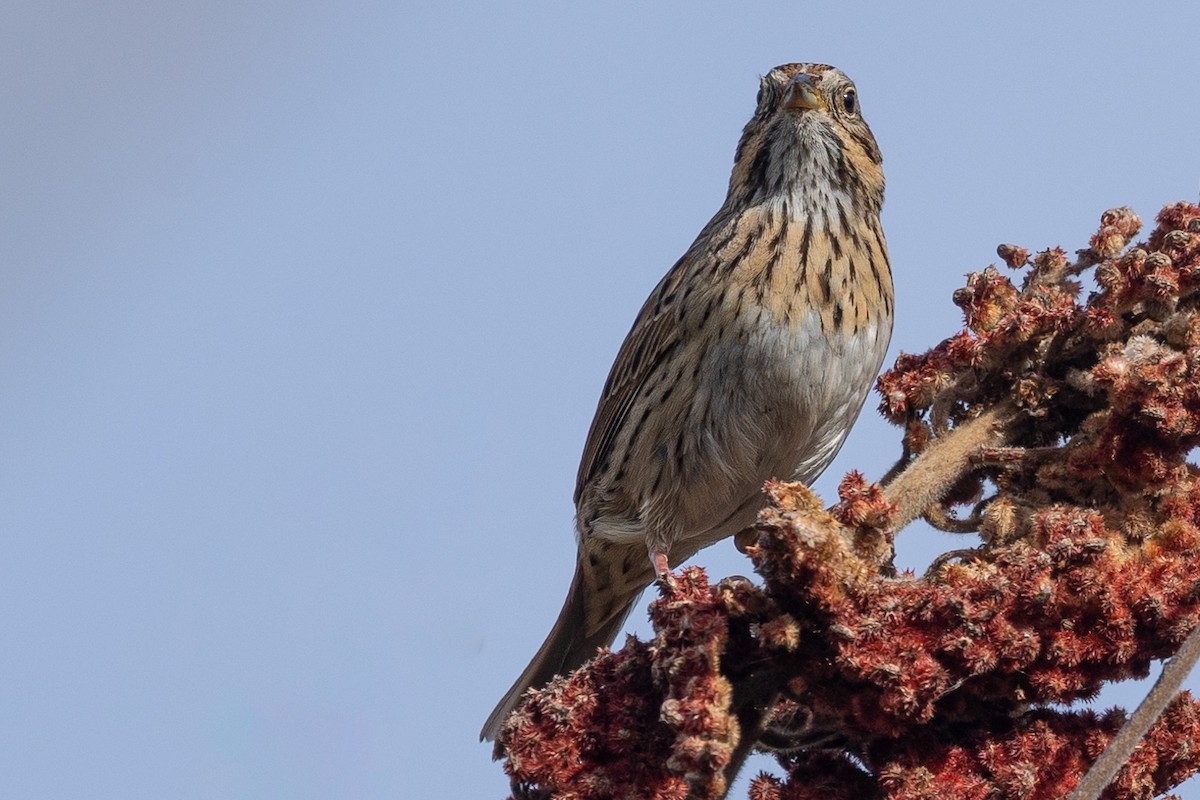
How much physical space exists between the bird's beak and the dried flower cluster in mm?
2404

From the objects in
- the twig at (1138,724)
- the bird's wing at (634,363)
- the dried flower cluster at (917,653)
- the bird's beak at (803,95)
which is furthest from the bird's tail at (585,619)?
the twig at (1138,724)

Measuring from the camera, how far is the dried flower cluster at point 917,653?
3.27 m

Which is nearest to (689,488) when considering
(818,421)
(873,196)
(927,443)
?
(818,421)

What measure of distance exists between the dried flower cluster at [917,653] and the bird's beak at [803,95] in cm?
240

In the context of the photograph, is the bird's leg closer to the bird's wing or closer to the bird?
the bird

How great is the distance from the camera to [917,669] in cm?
323

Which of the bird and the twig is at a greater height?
the bird

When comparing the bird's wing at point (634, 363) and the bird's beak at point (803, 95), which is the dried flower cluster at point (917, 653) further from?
the bird's beak at point (803, 95)

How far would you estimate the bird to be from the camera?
5.39 meters

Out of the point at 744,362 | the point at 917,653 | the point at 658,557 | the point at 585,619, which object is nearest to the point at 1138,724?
the point at 917,653

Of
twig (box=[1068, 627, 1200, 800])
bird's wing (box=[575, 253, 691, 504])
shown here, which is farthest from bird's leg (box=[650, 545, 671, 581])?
twig (box=[1068, 627, 1200, 800])

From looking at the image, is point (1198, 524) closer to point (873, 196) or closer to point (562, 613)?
point (873, 196)

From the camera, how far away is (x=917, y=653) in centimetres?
326

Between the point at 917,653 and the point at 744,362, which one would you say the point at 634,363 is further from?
the point at 917,653
